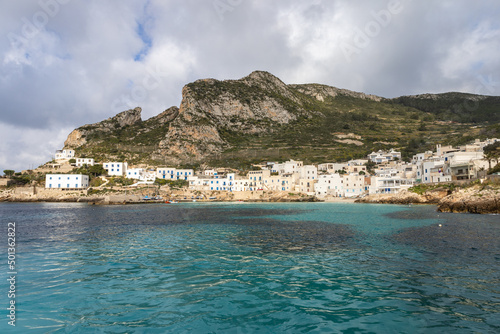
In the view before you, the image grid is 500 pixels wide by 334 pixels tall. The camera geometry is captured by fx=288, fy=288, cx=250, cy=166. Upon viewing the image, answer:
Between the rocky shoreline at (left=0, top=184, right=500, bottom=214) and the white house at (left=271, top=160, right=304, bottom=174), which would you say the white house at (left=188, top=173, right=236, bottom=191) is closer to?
the rocky shoreline at (left=0, top=184, right=500, bottom=214)

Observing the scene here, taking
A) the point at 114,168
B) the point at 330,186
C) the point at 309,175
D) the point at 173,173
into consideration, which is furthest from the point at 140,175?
the point at 330,186

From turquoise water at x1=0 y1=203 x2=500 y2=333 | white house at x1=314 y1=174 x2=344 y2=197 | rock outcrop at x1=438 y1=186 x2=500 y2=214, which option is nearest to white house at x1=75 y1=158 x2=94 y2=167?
white house at x1=314 y1=174 x2=344 y2=197

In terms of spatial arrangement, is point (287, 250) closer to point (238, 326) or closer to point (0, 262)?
point (238, 326)

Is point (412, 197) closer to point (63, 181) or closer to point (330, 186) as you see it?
point (330, 186)

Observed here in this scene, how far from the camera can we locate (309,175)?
89.9 m

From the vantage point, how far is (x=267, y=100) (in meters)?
159

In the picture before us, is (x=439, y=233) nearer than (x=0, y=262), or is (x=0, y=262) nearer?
(x=0, y=262)

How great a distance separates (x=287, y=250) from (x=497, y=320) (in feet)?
30.1

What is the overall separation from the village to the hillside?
11.5 m

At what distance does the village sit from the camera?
6762 centimetres

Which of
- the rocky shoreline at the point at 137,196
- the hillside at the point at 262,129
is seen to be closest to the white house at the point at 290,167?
the rocky shoreline at the point at 137,196

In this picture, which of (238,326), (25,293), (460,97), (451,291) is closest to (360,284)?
(451,291)

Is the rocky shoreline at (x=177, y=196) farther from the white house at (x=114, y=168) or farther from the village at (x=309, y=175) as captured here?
the white house at (x=114, y=168)

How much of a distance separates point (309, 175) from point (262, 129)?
60.6m
